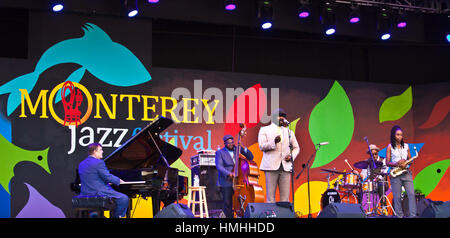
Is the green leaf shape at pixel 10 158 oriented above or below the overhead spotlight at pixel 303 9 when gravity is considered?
below

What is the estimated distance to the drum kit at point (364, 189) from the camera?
9070 mm

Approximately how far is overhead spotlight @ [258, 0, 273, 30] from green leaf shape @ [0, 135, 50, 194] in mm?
4342

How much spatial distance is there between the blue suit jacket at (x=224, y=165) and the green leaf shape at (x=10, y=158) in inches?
113

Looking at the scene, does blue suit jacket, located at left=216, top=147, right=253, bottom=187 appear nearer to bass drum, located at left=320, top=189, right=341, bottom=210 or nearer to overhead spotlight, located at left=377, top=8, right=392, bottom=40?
bass drum, located at left=320, top=189, right=341, bottom=210

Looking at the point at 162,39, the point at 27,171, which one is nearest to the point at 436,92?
the point at 162,39

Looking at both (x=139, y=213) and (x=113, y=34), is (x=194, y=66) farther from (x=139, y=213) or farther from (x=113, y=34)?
(x=139, y=213)

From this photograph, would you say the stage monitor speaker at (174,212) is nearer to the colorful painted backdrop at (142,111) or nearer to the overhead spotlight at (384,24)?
the colorful painted backdrop at (142,111)

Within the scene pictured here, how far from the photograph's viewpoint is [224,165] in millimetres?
8227

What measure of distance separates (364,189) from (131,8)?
505 centimetres

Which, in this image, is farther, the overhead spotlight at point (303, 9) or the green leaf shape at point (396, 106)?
the green leaf shape at point (396, 106)

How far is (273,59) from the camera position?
36.2ft

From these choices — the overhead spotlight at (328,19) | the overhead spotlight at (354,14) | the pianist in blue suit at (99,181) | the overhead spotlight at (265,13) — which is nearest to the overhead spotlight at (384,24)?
the overhead spotlight at (354,14)

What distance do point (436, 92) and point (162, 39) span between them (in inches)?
225

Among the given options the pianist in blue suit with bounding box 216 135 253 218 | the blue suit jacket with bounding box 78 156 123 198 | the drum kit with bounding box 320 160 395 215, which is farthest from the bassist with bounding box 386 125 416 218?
the blue suit jacket with bounding box 78 156 123 198
